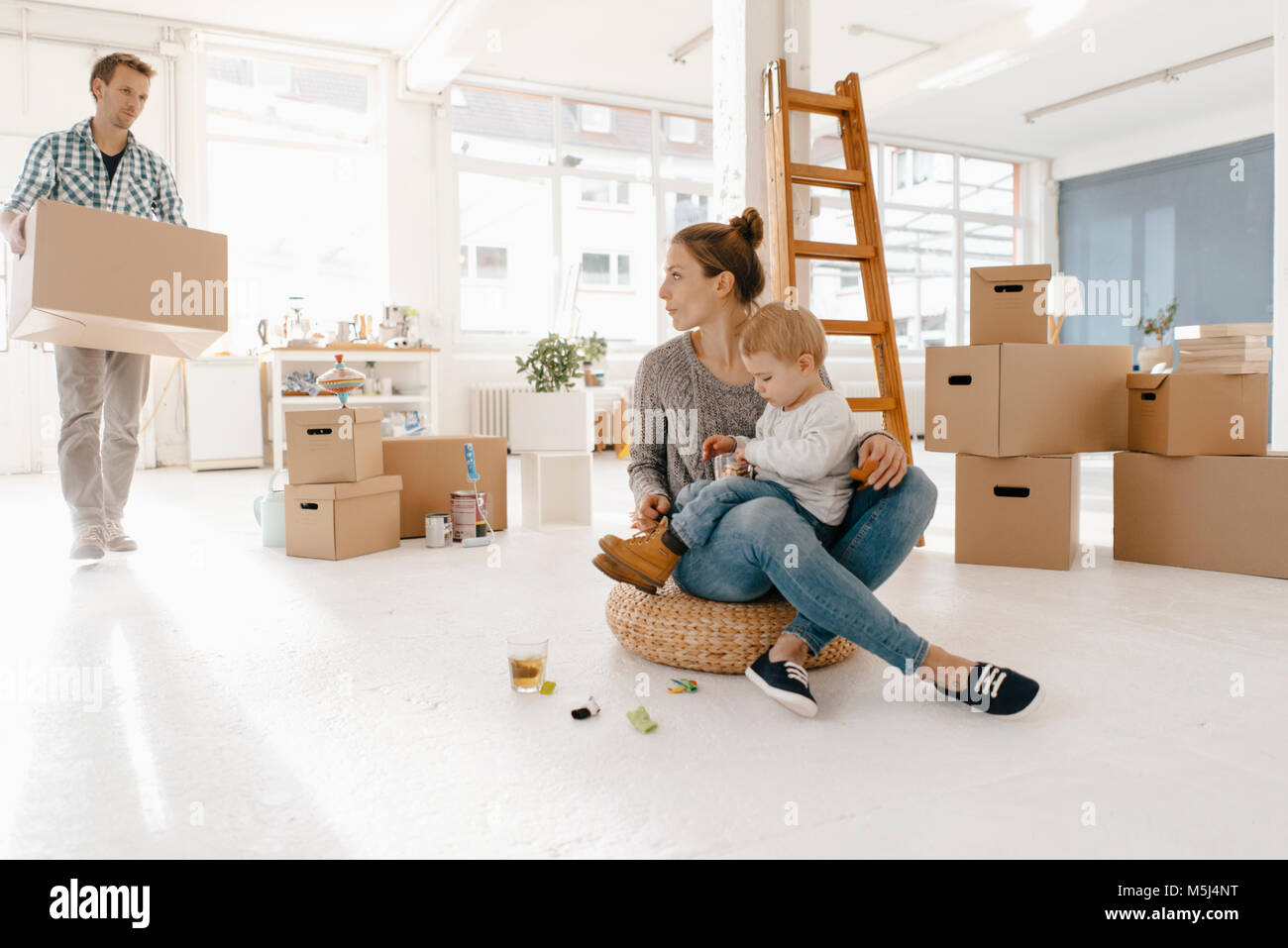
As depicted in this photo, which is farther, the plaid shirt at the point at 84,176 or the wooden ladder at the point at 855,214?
the wooden ladder at the point at 855,214

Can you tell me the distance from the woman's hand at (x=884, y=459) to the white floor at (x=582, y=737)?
15.2 inches

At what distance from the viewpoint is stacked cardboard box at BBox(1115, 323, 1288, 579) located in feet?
8.93

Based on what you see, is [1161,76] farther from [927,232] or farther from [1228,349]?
[1228,349]

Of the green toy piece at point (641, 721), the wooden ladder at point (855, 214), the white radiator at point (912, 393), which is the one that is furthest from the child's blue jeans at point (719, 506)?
the white radiator at point (912, 393)

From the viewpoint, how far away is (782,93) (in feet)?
11.2

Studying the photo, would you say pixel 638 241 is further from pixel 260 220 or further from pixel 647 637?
pixel 647 637

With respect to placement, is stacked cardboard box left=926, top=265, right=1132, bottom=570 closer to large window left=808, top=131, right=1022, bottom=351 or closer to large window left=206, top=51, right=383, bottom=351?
large window left=206, top=51, right=383, bottom=351

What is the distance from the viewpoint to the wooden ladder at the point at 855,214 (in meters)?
3.36

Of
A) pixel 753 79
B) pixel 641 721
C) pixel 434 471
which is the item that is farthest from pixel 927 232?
pixel 641 721

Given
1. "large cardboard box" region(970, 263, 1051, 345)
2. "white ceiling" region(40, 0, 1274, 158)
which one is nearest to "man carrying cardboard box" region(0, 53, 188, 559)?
"large cardboard box" region(970, 263, 1051, 345)

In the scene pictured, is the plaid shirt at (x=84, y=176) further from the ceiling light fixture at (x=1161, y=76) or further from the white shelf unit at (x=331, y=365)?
the ceiling light fixture at (x=1161, y=76)
